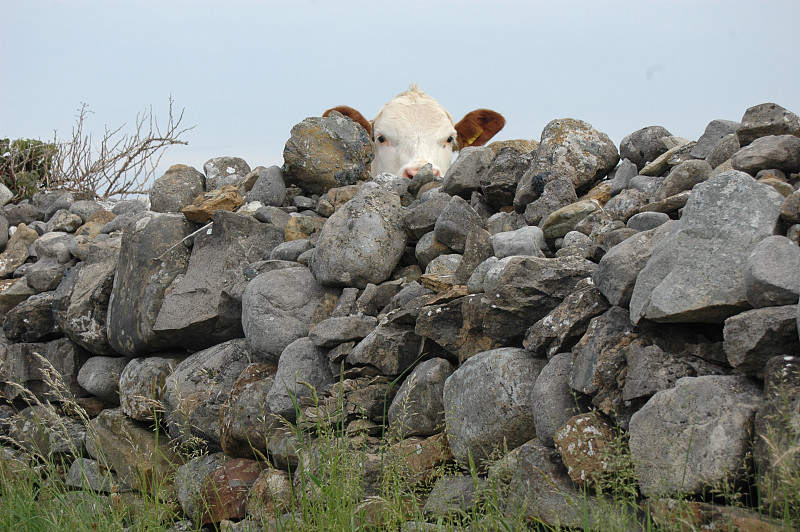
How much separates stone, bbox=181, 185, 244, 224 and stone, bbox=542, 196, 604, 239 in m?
2.88

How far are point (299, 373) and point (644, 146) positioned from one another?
2.71 meters

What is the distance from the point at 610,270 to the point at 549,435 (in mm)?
740

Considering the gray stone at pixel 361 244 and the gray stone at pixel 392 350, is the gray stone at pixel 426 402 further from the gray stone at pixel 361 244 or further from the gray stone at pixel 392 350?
the gray stone at pixel 361 244

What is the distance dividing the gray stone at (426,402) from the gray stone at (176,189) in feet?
14.5

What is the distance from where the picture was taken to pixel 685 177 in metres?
4.26

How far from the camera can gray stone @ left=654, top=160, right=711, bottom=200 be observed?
4254mm

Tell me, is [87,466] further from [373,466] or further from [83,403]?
[373,466]

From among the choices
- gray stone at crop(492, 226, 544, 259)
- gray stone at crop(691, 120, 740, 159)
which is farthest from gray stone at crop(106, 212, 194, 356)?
gray stone at crop(691, 120, 740, 159)

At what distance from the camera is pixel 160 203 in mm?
7770

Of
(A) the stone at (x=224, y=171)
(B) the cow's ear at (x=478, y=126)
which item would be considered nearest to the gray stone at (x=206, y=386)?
(A) the stone at (x=224, y=171)

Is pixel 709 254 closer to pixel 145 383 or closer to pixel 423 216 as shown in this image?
pixel 423 216

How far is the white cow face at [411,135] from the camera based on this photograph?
31.3 feet

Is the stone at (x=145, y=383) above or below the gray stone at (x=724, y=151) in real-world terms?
below

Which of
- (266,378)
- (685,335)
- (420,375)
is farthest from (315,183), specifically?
(685,335)
